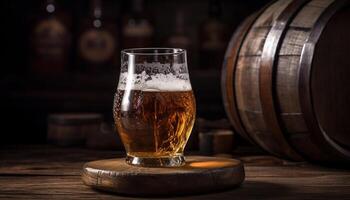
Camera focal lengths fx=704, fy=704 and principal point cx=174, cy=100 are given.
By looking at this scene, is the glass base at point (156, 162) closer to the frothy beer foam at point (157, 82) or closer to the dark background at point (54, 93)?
the frothy beer foam at point (157, 82)

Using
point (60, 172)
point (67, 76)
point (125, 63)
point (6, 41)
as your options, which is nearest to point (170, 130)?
point (125, 63)

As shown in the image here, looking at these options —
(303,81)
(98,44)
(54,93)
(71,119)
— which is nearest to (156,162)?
(303,81)

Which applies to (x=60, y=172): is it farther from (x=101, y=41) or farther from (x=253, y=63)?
(x=101, y=41)

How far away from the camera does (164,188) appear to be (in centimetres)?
141

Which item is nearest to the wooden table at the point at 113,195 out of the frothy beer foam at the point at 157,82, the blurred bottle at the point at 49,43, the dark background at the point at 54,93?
the frothy beer foam at the point at 157,82

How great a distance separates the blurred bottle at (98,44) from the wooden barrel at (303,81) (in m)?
1.16

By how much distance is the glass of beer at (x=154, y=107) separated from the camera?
59.2 inches

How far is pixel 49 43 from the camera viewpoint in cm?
298

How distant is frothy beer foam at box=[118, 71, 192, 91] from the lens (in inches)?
59.3

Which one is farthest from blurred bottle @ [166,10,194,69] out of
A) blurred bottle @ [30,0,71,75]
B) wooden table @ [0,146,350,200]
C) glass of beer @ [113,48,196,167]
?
glass of beer @ [113,48,196,167]

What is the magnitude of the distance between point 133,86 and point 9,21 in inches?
70.5

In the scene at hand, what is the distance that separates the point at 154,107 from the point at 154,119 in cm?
3

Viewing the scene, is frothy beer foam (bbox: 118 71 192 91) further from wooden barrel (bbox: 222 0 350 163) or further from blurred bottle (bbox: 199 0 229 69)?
blurred bottle (bbox: 199 0 229 69)

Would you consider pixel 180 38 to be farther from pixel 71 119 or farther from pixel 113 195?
pixel 113 195
